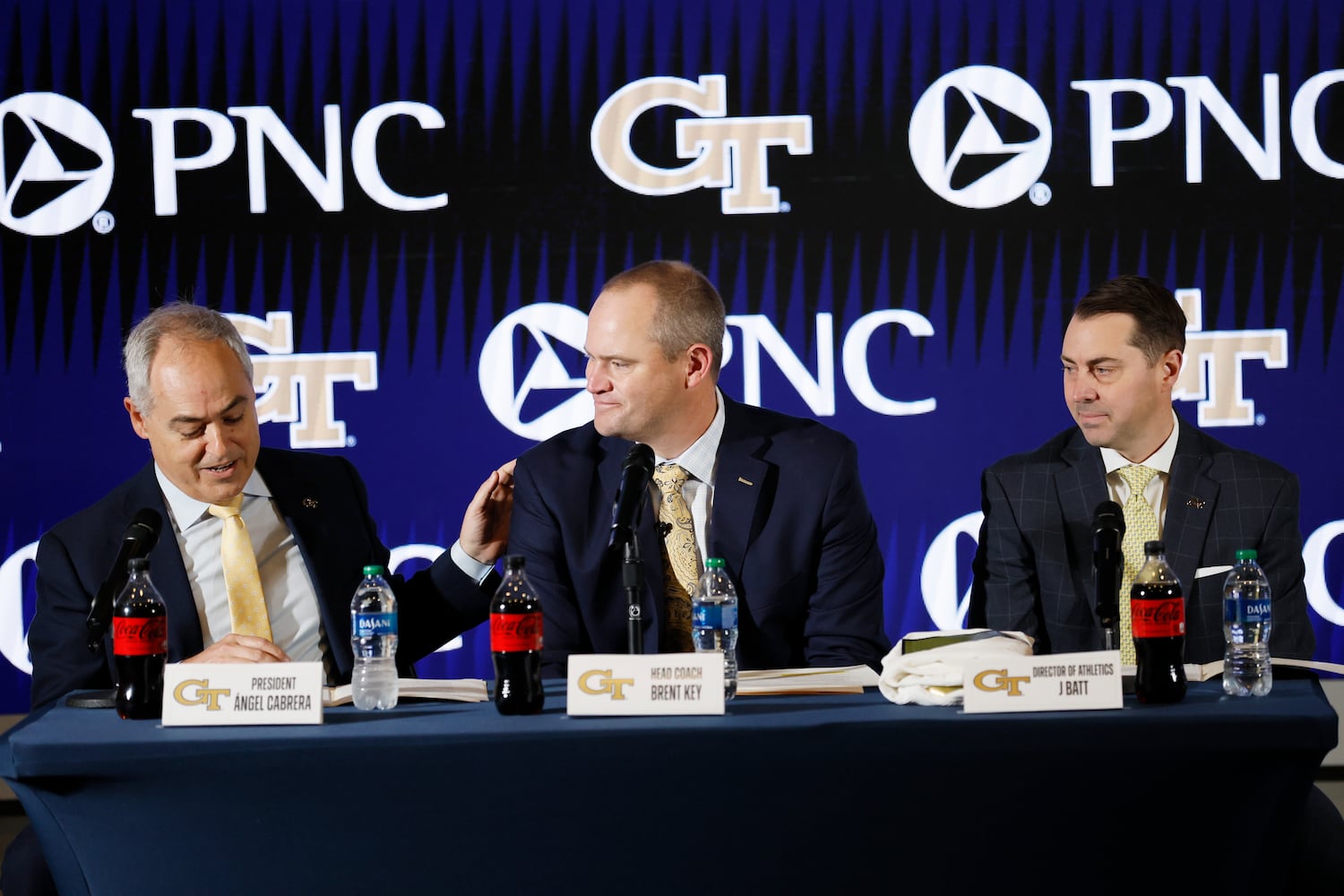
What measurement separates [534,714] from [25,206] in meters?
2.95

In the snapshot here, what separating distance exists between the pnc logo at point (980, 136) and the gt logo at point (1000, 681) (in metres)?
2.45

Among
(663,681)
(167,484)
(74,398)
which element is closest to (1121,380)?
(663,681)

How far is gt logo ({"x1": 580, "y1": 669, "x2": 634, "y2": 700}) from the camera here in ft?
7.07

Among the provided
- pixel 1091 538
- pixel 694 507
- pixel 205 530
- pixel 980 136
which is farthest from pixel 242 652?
pixel 980 136

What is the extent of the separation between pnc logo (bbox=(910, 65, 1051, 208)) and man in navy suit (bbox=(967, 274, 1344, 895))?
890 mm

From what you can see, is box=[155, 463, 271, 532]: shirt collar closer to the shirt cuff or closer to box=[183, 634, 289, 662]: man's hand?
the shirt cuff

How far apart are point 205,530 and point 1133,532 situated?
77.4 inches

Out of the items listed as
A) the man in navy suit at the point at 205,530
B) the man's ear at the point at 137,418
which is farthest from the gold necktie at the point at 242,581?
the man's ear at the point at 137,418

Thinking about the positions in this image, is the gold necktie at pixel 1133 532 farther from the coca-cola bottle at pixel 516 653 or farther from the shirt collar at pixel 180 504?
the shirt collar at pixel 180 504

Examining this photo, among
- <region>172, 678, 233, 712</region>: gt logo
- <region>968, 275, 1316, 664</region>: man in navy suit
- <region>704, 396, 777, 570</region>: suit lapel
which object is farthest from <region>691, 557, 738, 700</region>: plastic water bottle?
<region>968, 275, 1316, 664</region>: man in navy suit

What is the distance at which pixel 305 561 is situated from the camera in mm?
3096

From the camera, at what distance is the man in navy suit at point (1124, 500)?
3133mm

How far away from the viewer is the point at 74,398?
14.4 feet

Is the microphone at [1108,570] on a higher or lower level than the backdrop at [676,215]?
lower
